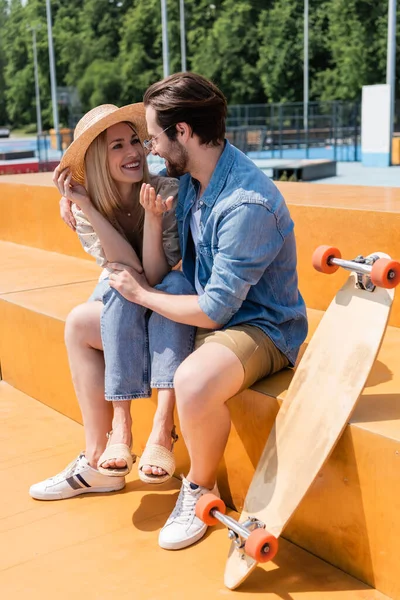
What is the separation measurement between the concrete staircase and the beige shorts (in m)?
0.07

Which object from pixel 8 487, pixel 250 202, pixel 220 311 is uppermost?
pixel 250 202

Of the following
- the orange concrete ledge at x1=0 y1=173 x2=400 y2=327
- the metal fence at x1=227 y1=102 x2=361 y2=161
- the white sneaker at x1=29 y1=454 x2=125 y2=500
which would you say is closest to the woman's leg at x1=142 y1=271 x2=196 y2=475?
the white sneaker at x1=29 y1=454 x2=125 y2=500

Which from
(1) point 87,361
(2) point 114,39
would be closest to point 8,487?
(1) point 87,361

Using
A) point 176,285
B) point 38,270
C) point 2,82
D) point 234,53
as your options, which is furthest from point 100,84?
point 176,285

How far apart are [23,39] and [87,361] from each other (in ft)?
218

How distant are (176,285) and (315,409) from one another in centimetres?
65

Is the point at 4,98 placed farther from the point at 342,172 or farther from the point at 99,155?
the point at 99,155

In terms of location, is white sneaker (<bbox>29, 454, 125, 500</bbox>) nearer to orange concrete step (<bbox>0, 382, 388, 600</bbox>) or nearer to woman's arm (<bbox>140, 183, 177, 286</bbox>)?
orange concrete step (<bbox>0, 382, 388, 600</bbox>)

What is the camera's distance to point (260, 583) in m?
2.18

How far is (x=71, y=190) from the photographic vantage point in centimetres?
278

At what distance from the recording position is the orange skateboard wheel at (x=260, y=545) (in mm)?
1990

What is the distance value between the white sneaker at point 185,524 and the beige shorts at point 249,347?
1.14ft

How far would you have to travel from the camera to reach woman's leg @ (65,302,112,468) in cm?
268

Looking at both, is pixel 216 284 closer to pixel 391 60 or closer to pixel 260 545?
pixel 260 545
